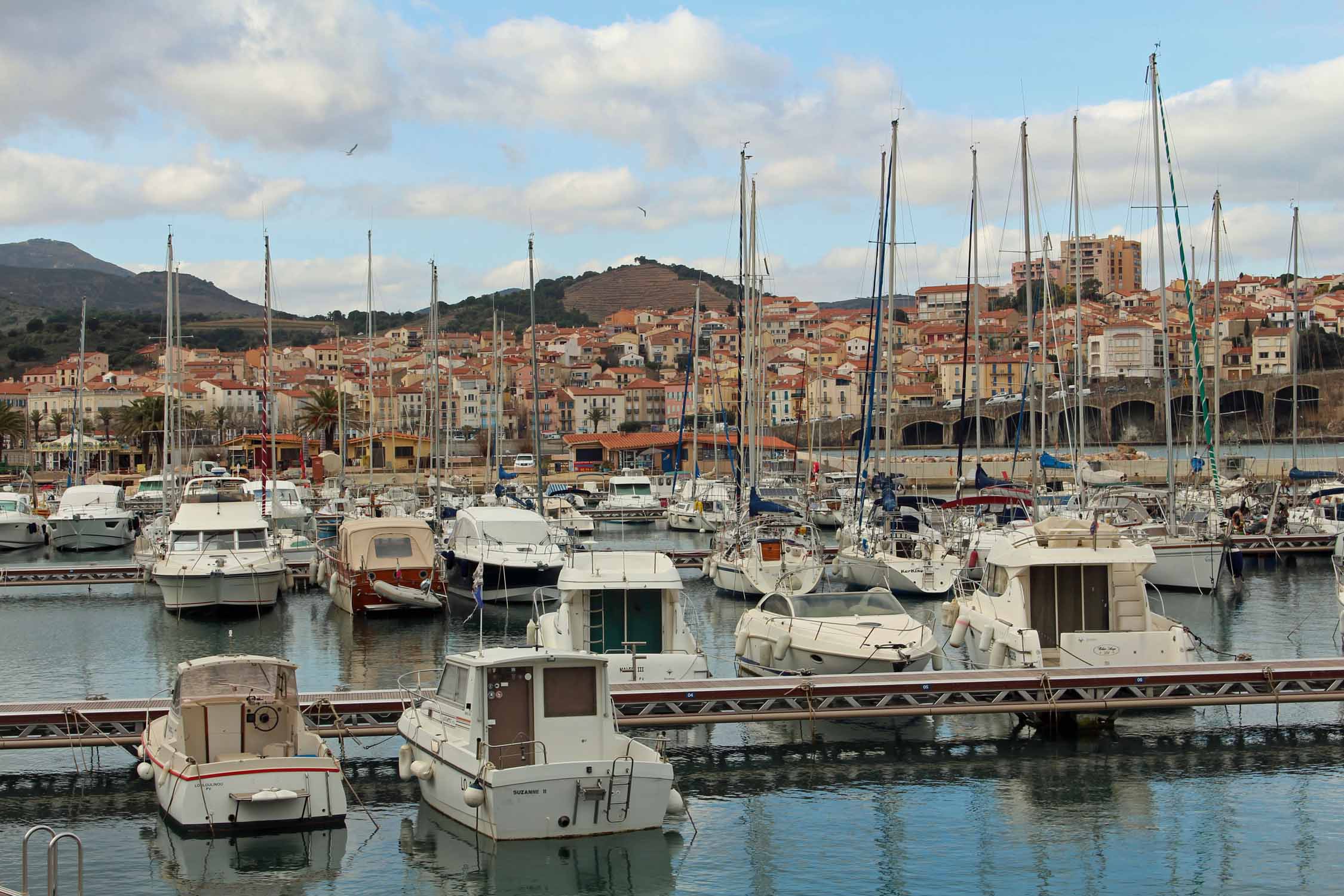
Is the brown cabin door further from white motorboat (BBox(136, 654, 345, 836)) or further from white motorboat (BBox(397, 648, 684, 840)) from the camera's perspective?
white motorboat (BBox(136, 654, 345, 836))

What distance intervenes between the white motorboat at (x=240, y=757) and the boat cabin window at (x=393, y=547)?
15762 millimetres

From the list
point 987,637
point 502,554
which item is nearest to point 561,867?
point 987,637

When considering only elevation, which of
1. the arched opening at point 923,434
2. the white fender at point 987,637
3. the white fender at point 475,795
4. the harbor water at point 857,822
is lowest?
the harbor water at point 857,822

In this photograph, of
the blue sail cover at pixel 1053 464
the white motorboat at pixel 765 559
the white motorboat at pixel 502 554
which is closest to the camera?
the white motorboat at pixel 765 559

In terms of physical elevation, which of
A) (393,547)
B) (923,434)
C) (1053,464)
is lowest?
(393,547)

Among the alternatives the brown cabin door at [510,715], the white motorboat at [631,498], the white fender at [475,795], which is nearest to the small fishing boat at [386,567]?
the brown cabin door at [510,715]

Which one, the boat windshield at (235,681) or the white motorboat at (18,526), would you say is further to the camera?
the white motorboat at (18,526)

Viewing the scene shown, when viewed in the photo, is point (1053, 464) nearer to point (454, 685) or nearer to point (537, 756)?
point (454, 685)

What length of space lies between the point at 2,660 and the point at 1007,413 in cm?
11265

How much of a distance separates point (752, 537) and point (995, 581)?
1455cm

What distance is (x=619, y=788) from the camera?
1434 centimetres

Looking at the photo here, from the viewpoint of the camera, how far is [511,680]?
49.2 feet

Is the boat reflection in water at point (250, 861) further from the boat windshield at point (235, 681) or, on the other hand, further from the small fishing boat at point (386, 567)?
the small fishing boat at point (386, 567)

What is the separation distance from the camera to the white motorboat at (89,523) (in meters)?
53.7
